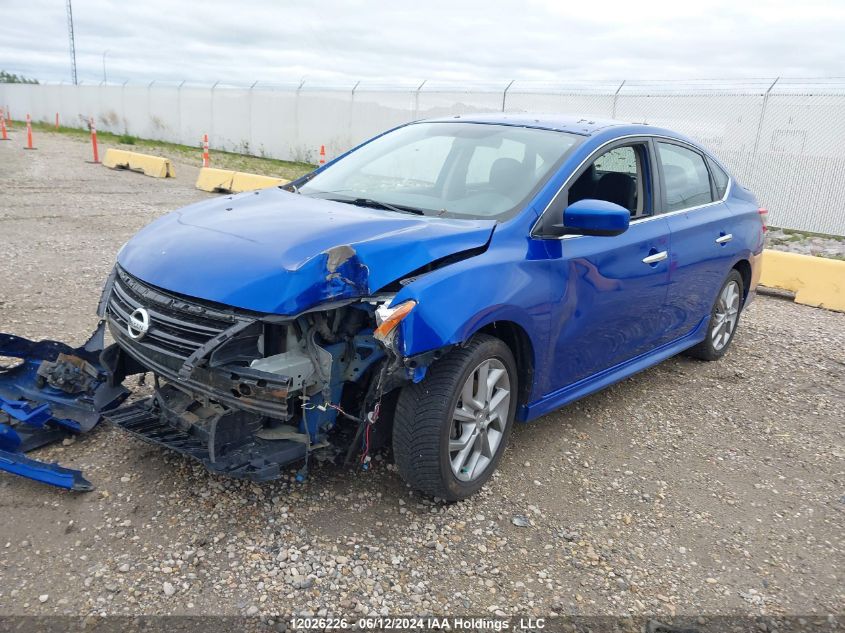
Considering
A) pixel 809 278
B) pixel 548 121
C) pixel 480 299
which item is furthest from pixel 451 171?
pixel 809 278

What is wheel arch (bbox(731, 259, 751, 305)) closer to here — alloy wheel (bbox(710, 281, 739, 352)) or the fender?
alloy wheel (bbox(710, 281, 739, 352))

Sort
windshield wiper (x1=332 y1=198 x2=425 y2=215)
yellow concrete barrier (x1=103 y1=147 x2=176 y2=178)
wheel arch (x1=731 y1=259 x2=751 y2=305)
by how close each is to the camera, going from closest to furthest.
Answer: windshield wiper (x1=332 y1=198 x2=425 y2=215) < wheel arch (x1=731 y1=259 x2=751 y2=305) < yellow concrete barrier (x1=103 y1=147 x2=176 y2=178)

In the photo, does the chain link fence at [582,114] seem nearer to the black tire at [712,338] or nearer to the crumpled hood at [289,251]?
the black tire at [712,338]

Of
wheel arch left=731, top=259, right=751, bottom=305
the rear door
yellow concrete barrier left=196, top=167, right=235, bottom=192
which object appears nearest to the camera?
the rear door

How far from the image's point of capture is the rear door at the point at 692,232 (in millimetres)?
4551

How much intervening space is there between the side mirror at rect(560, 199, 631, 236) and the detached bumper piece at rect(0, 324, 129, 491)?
2.39 metres

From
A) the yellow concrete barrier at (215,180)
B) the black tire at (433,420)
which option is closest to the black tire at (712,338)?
the black tire at (433,420)

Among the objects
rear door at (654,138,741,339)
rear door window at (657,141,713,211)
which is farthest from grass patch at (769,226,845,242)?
rear door window at (657,141,713,211)

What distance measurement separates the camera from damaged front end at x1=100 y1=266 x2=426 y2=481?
2.82 meters

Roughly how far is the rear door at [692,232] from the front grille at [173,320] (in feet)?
9.44

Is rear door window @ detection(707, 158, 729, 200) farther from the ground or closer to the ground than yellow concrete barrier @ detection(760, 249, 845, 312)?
farther from the ground

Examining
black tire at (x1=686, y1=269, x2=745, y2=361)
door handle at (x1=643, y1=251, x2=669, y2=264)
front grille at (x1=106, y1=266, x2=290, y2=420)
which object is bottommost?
black tire at (x1=686, y1=269, x2=745, y2=361)

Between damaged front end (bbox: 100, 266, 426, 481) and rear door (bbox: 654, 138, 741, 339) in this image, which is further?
rear door (bbox: 654, 138, 741, 339)

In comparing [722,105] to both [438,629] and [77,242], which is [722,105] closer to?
[77,242]
